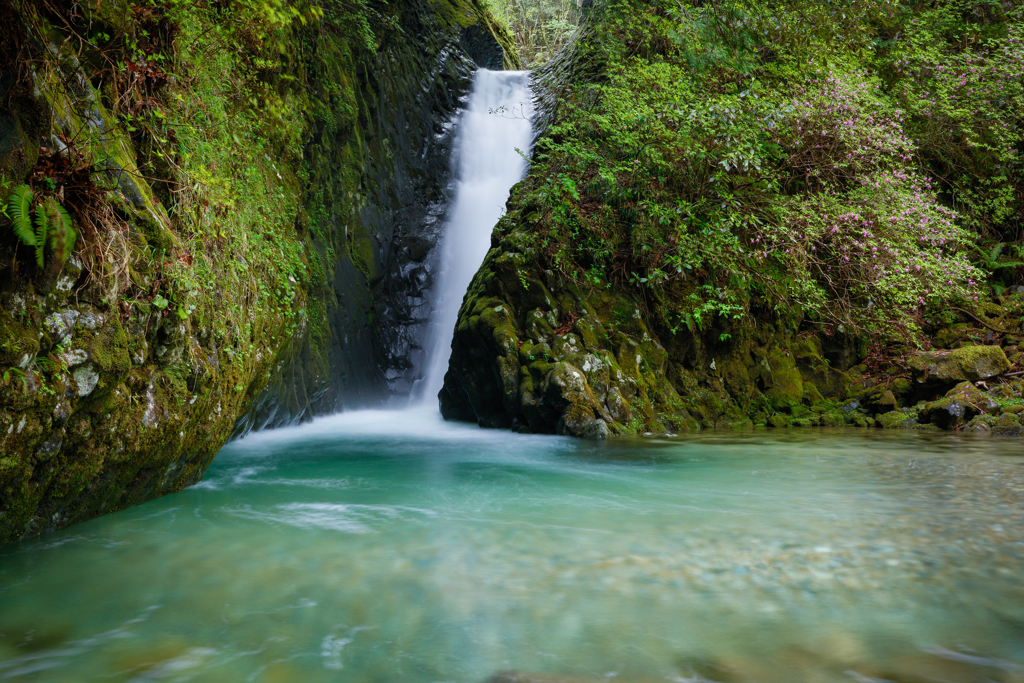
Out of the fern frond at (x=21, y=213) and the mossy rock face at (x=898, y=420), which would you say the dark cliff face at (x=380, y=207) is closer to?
the fern frond at (x=21, y=213)

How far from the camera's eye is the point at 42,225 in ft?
9.14

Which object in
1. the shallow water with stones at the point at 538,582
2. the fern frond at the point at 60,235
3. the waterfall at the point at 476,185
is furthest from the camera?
the waterfall at the point at 476,185

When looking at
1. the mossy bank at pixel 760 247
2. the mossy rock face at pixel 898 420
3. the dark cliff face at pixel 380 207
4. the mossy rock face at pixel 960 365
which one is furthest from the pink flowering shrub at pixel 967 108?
the dark cliff face at pixel 380 207

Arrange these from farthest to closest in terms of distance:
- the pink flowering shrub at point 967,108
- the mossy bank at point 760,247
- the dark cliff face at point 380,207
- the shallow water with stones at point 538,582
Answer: the pink flowering shrub at point 967,108 < the dark cliff face at point 380,207 < the mossy bank at point 760,247 < the shallow water with stones at point 538,582

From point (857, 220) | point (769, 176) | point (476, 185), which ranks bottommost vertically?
point (857, 220)

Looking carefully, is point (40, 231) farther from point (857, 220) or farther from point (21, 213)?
point (857, 220)

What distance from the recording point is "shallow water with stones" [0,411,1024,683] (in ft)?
7.73

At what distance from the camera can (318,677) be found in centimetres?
226

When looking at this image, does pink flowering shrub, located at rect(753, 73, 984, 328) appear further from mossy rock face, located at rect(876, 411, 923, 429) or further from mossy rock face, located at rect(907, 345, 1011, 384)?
mossy rock face, located at rect(876, 411, 923, 429)

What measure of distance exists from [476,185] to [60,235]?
12.2 metres

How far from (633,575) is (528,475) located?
2.84 meters

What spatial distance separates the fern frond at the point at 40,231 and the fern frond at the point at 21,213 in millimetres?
33

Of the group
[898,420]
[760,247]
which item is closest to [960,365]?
[898,420]

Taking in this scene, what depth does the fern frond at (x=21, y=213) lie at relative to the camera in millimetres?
2678
